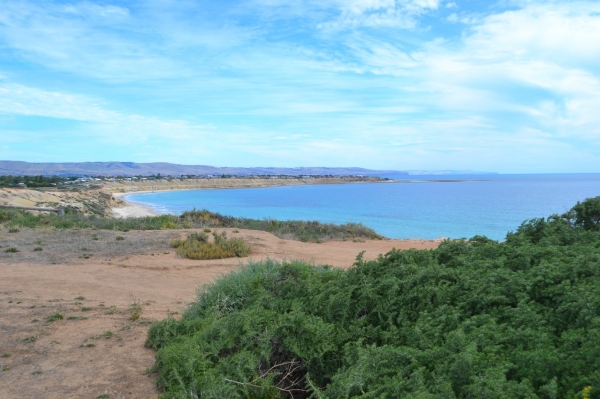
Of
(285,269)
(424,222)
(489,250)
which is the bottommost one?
(424,222)

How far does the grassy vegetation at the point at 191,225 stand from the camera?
19.9 m

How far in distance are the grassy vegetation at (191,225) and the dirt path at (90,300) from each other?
6.62 feet

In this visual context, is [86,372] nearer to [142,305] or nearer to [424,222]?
[142,305]

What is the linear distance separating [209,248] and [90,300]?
5.99m

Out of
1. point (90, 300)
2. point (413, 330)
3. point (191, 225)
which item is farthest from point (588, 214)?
point (191, 225)

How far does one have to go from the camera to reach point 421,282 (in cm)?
472

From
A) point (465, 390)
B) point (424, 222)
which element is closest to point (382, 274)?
point (465, 390)

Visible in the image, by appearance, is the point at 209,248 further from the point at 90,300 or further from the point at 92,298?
the point at 90,300

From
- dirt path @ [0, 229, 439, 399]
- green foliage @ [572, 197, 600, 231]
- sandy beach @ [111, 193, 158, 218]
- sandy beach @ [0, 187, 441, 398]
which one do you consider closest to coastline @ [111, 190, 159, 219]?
sandy beach @ [111, 193, 158, 218]

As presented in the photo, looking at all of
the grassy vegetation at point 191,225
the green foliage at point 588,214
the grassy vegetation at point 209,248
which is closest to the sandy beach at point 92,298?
the grassy vegetation at point 209,248

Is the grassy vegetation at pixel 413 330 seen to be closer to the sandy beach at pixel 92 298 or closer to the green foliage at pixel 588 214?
the sandy beach at pixel 92 298

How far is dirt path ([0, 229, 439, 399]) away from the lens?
5.16 meters

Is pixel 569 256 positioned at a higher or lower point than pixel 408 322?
higher

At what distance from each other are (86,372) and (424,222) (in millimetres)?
35542
